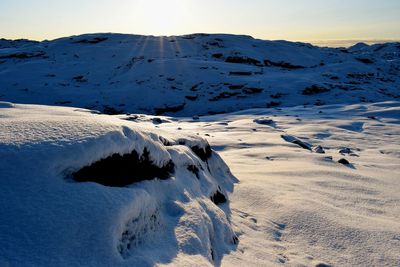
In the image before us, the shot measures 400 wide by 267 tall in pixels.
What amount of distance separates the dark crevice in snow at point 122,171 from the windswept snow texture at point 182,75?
81.4 ft

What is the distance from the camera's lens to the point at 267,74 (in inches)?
1517

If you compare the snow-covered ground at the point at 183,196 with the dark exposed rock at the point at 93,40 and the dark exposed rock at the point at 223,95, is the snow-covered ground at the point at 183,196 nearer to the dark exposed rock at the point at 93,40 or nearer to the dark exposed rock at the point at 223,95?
the dark exposed rock at the point at 223,95

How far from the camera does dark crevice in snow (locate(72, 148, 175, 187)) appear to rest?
3053 mm

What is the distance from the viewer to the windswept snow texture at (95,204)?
2.27 metres

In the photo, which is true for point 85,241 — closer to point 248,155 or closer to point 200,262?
point 200,262

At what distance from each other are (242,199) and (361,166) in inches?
175

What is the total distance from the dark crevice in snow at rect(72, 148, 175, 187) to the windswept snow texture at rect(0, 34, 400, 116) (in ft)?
81.4

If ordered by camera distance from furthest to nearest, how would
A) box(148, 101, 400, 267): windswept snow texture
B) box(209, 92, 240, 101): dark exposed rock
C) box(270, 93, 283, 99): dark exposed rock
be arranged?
box(209, 92, 240, 101): dark exposed rock
box(270, 93, 283, 99): dark exposed rock
box(148, 101, 400, 267): windswept snow texture

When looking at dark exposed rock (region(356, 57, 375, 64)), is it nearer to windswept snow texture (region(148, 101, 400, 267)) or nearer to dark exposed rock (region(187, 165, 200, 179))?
windswept snow texture (region(148, 101, 400, 267))

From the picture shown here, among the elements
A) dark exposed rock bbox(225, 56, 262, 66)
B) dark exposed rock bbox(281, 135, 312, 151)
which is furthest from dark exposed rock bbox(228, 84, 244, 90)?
dark exposed rock bbox(281, 135, 312, 151)

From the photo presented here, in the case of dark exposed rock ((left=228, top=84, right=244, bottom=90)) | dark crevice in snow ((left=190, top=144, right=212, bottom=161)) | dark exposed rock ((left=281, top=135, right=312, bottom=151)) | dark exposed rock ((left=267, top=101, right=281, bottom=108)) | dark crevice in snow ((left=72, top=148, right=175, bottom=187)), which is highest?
dark crevice in snow ((left=72, top=148, right=175, bottom=187))

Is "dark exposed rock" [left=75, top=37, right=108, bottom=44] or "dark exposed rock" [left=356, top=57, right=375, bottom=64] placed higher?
"dark exposed rock" [left=75, top=37, right=108, bottom=44]

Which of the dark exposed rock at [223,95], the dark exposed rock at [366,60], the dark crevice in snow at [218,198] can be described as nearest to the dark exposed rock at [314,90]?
the dark exposed rock at [223,95]

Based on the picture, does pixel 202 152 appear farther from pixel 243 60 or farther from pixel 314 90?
pixel 243 60
